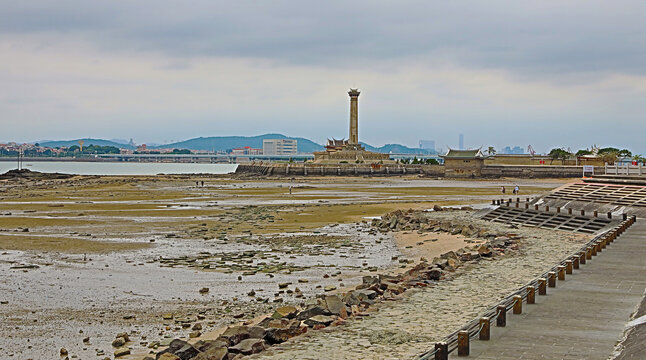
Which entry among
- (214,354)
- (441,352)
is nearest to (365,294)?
(214,354)

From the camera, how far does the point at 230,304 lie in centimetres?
1786

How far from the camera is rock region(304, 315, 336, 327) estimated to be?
13711 mm

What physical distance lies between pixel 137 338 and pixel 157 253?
503 inches

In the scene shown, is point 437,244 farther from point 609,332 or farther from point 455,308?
point 609,332

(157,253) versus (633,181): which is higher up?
(633,181)

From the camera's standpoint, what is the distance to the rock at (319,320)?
13.7m

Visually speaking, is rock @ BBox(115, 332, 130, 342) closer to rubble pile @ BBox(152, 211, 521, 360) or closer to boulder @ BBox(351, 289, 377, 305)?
rubble pile @ BBox(152, 211, 521, 360)

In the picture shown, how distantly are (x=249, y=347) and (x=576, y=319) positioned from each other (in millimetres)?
6089

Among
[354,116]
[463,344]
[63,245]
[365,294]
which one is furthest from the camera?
[354,116]

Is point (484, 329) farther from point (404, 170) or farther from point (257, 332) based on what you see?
point (404, 170)

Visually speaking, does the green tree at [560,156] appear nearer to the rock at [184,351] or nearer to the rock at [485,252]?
the rock at [485,252]

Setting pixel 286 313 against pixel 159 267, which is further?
pixel 159 267

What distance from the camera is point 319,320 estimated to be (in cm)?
1380

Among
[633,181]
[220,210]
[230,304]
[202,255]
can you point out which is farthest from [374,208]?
[230,304]
